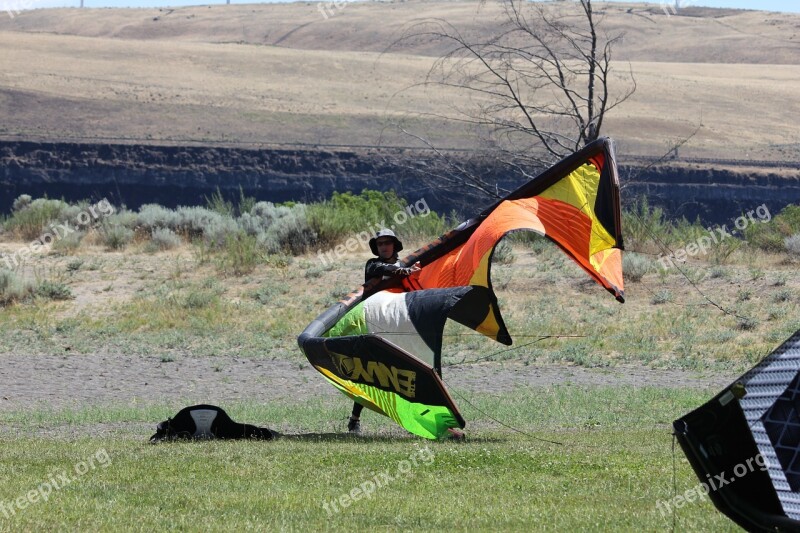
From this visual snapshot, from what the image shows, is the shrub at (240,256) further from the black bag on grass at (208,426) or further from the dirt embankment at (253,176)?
the dirt embankment at (253,176)

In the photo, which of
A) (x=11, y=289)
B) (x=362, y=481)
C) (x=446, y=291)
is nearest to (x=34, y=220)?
(x=11, y=289)

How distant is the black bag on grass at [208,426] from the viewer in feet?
37.5

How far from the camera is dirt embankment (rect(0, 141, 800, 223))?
60.2 meters

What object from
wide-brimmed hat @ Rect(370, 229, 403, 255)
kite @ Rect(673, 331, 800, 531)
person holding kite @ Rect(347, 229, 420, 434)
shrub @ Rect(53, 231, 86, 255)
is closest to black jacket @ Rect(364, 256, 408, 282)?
person holding kite @ Rect(347, 229, 420, 434)

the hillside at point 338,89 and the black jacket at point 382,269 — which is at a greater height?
the black jacket at point 382,269

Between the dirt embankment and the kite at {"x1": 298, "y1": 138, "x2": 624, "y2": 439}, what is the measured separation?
45.5m

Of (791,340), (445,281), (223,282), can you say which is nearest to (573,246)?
(445,281)

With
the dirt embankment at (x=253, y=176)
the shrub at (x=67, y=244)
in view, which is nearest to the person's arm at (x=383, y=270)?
the shrub at (x=67, y=244)

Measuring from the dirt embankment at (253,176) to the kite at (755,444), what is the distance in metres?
52.6

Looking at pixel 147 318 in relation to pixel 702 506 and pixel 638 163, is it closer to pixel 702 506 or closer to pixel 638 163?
pixel 702 506

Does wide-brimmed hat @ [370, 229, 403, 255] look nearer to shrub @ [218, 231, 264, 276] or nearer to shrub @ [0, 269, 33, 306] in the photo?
shrub @ [0, 269, 33, 306]

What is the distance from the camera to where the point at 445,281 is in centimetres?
1297

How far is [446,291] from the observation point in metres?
11.6

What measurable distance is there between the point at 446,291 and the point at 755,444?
607 cm
